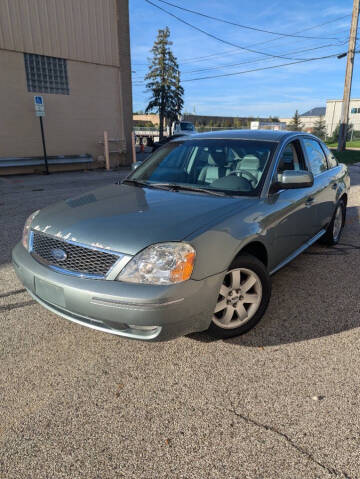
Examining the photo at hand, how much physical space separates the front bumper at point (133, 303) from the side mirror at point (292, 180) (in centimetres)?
120

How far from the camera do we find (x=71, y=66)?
14133 millimetres

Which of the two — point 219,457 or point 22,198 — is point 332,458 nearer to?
point 219,457

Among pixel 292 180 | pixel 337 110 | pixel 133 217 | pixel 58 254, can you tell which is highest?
pixel 337 110

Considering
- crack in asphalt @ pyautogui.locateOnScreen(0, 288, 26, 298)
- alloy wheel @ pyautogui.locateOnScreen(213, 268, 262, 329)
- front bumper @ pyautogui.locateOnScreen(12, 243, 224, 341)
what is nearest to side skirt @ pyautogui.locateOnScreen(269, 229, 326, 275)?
alloy wheel @ pyautogui.locateOnScreen(213, 268, 262, 329)

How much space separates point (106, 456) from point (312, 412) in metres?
1.17

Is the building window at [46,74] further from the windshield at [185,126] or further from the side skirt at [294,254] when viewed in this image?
the windshield at [185,126]

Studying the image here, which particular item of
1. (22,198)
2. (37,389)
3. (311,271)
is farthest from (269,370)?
(22,198)

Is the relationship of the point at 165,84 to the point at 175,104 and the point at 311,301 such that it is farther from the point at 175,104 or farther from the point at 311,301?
the point at 311,301

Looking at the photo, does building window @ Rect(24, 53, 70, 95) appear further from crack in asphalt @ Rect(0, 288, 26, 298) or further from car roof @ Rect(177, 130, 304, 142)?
crack in asphalt @ Rect(0, 288, 26, 298)

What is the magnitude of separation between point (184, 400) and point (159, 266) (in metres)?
0.83

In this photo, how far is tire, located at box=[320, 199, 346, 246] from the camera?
4864 mm

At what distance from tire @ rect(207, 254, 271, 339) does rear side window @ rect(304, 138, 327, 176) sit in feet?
6.05

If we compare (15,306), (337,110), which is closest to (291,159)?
(15,306)

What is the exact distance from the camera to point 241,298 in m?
2.74
